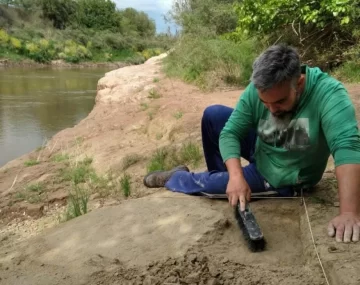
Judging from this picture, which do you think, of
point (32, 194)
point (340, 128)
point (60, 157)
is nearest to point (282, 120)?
point (340, 128)

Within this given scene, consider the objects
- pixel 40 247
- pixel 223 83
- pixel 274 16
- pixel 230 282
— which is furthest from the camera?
pixel 223 83

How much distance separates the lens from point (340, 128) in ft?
6.61

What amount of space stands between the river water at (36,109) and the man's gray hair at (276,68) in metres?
7.39

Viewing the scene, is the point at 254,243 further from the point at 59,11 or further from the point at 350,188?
the point at 59,11

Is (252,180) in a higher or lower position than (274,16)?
lower

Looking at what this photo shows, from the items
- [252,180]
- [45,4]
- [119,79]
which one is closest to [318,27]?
[119,79]

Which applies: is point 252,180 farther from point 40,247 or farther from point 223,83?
point 223,83

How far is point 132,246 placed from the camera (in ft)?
7.58

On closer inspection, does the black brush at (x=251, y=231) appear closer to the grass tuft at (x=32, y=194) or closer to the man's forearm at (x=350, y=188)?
the man's forearm at (x=350, y=188)

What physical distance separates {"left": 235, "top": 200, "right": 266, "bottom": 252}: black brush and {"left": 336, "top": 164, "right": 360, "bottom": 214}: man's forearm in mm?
413

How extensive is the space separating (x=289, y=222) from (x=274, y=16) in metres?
6.03

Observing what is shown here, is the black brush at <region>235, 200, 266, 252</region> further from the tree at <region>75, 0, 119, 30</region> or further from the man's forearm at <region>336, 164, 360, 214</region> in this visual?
the tree at <region>75, 0, 119, 30</region>

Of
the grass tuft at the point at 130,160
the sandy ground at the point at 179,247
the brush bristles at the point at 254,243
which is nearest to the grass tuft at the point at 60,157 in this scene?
the grass tuft at the point at 130,160

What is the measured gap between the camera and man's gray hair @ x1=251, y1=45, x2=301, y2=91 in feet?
6.61
